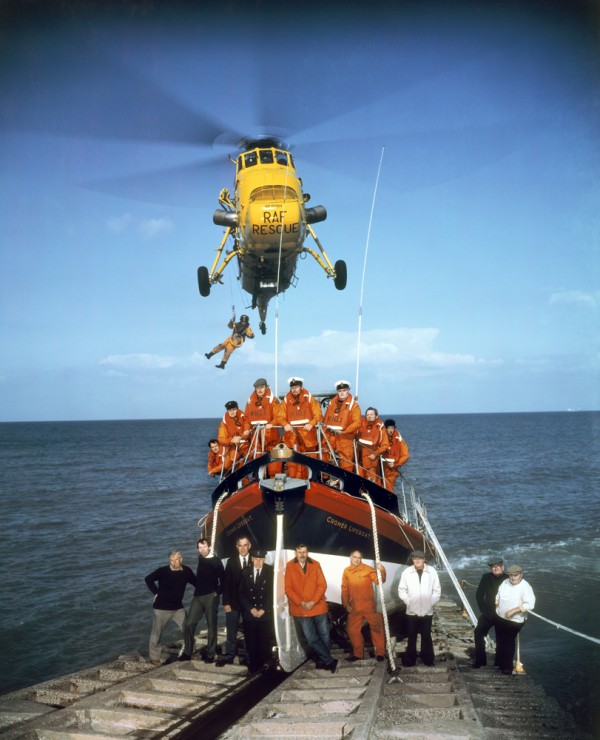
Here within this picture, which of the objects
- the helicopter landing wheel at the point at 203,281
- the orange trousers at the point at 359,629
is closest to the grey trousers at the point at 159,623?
the orange trousers at the point at 359,629

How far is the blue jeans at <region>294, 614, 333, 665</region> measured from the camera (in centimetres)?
630

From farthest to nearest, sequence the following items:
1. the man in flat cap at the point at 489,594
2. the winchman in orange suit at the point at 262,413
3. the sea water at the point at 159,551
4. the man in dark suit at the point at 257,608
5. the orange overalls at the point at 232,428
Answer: the sea water at the point at 159,551, the orange overalls at the point at 232,428, the winchman in orange suit at the point at 262,413, the man in flat cap at the point at 489,594, the man in dark suit at the point at 257,608

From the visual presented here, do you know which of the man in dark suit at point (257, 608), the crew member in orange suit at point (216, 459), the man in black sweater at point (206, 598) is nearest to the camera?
the man in dark suit at point (257, 608)

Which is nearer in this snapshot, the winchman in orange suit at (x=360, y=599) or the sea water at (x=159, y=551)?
the winchman in orange suit at (x=360, y=599)

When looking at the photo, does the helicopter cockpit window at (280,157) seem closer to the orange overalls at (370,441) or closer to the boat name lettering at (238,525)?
the orange overalls at (370,441)

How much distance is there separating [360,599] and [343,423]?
101 inches

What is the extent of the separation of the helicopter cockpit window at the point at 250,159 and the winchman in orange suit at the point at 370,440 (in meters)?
5.68

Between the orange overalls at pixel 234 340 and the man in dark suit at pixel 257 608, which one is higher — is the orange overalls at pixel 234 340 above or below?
above

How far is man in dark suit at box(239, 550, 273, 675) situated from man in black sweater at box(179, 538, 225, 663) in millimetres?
507

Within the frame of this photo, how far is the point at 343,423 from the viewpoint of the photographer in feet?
27.2

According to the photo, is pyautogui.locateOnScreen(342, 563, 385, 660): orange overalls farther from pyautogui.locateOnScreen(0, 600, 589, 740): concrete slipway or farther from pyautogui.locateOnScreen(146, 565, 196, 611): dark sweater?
pyautogui.locateOnScreen(146, 565, 196, 611): dark sweater

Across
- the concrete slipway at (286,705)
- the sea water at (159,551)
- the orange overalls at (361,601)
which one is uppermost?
the orange overalls at (361,601)

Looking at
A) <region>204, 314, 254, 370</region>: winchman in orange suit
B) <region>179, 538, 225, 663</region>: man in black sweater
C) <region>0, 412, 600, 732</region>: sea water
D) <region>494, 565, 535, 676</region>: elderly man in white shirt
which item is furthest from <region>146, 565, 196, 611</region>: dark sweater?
<region>204, 314, 254, 370</region>: winchman in orange suit

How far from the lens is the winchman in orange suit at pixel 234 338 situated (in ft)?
41.9
